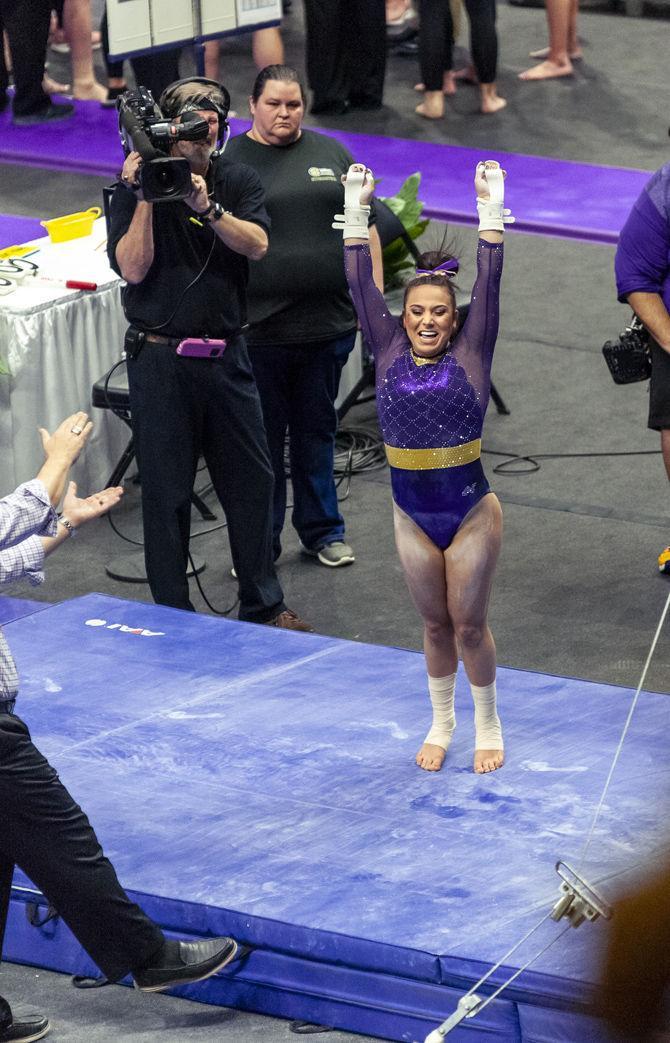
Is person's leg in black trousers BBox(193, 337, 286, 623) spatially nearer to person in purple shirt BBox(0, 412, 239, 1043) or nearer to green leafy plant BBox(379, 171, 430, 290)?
person in purple shirt BBox(0, 412, 239, 1043)

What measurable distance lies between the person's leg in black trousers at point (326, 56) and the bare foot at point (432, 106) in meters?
0.54

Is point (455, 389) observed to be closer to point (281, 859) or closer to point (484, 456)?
point (281, 859)

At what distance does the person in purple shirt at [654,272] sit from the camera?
4.99 m

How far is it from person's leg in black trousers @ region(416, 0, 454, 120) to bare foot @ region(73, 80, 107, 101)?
7.16 feet

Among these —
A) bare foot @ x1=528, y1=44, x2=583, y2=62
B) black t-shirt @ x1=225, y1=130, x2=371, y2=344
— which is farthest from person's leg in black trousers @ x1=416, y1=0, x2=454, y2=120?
black t-shirt @ x1=225, y1=130, x2=371, y2=344

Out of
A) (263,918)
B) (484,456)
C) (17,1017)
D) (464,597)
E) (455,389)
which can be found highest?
(455,389)

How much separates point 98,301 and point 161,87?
4014mm

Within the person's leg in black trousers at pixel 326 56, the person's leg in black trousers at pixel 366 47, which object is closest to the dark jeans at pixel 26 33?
the person's leg in black trousers at pixel 326 56

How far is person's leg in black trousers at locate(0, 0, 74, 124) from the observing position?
1028cm

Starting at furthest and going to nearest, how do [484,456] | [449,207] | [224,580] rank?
[449,207], [484,456], [224,580]

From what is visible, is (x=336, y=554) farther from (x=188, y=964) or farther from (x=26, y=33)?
(x=26, y=33)

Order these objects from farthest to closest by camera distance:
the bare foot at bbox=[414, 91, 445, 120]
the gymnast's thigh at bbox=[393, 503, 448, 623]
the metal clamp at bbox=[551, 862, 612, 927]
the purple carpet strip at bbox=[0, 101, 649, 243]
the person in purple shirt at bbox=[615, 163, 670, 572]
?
the bare foot at bbox=[414, 91, 445, 120]
the purple carpet strip at bbox=[0, 101, 649, 243]
the person in purple shirt at bbox=[615, 163, 670, 572]
the gymnast's thigh at bbox=[393, 503, 448, 623]
the metal clamp at bbox=[551, 862, 612, 927]

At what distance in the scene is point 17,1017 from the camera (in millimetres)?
3420

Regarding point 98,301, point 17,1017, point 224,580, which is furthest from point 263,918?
point 98,301
